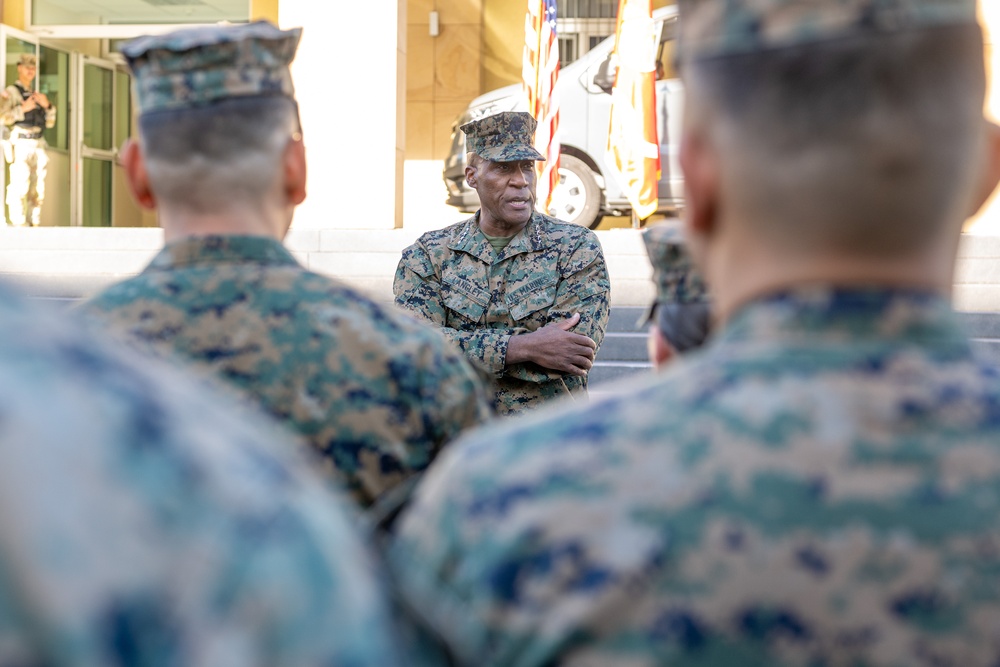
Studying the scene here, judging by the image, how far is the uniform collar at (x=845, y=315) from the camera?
3.54 ft

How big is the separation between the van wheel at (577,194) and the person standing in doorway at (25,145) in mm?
5662

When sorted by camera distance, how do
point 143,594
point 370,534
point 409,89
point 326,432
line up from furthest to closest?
point 409,89, point 326,432, point 370,534, point 143,594

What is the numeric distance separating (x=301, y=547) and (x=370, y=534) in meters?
0.69

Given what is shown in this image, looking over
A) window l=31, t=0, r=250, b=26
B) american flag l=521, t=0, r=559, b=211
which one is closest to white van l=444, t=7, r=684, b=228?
Result: american flag l=521, t=0, r=559, b=211

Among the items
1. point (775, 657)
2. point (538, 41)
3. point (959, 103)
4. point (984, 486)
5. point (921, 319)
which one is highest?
point (538, 41)

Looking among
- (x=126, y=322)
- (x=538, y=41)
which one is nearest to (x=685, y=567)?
(x=126, y=322)

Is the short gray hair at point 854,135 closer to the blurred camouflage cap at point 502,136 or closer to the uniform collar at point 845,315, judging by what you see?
the uniform collar at point 845,315

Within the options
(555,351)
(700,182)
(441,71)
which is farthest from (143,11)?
(700,182)

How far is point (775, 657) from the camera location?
104 centimetres

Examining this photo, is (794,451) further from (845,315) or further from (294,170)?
(294,170)

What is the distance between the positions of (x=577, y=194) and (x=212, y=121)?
33.3ft

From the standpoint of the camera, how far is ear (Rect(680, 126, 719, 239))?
44.5 inches

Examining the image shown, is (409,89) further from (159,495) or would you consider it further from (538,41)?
(159,495)

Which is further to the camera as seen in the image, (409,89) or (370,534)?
(409,89)
